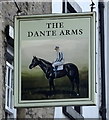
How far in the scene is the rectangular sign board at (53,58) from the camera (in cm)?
1263

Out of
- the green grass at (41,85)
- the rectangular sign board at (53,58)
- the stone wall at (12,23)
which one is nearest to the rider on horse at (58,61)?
the rectangular sign board at (53,58)

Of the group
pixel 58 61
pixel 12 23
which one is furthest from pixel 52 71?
pixel 12 23

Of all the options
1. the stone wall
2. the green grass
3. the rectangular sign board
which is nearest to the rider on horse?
the rectangular sign board

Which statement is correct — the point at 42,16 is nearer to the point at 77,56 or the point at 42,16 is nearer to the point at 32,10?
the point at 77,56

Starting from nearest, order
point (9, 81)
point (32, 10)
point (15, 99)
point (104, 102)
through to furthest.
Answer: point (15, 99)
point (9, 81)
point (32, 10)
point (104, 102)

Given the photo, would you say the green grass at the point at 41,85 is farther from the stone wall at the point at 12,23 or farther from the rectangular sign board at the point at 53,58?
the stone wall at the point at 12,23

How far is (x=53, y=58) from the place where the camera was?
13.0 m

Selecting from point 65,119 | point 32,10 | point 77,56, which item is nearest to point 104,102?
point 65,119

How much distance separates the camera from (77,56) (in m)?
12.8

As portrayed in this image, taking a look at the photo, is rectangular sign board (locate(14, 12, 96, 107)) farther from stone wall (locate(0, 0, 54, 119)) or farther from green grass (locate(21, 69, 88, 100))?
stone wall (locate(0, 0, 54, 119))

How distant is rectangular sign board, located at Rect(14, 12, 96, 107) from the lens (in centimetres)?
1263

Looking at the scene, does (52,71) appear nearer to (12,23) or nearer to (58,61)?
(58,61)

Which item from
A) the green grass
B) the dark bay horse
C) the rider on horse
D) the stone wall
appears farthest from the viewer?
the stone wall

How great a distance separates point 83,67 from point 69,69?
234 millimetres
